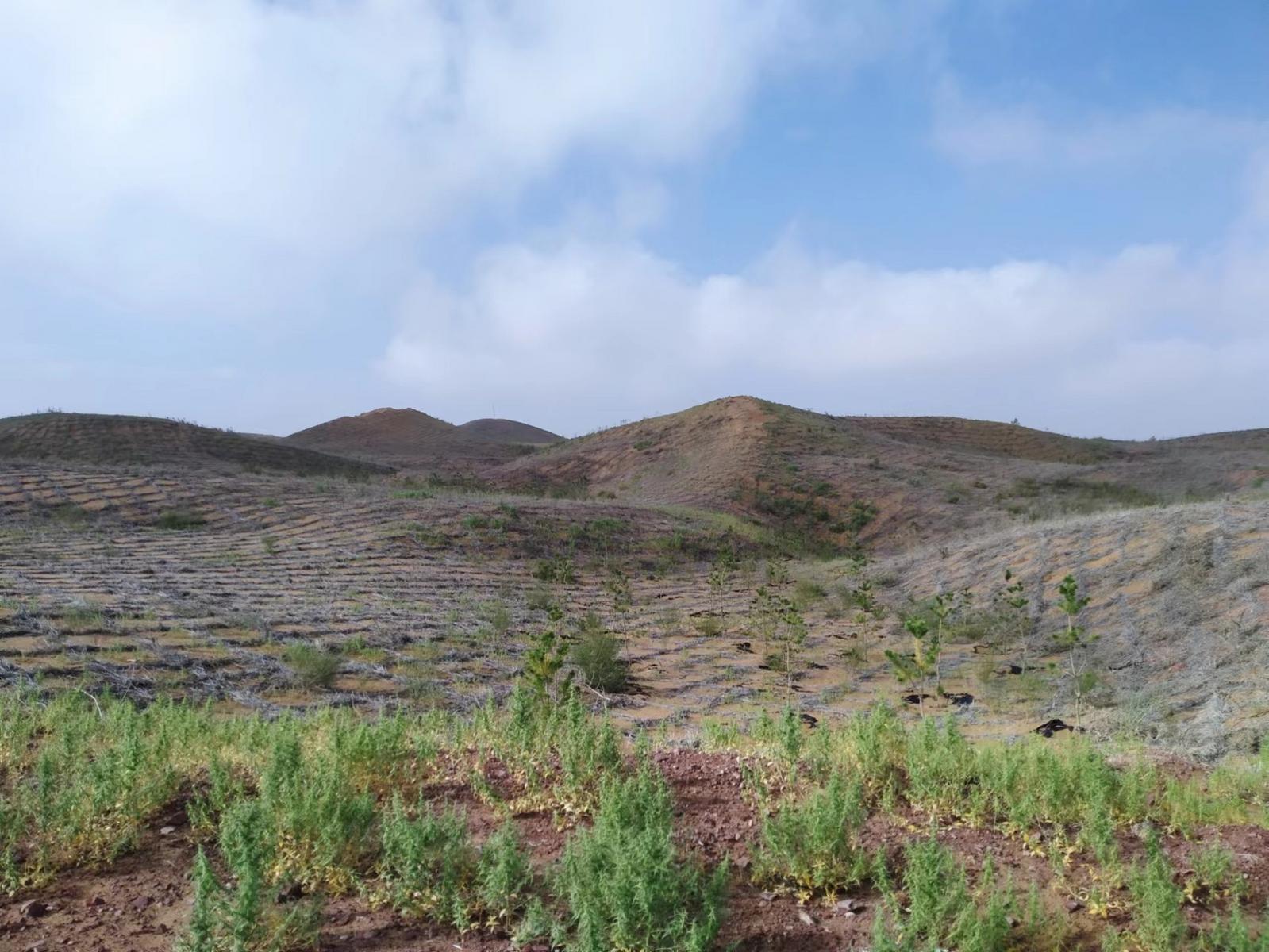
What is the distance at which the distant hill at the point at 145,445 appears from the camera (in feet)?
101

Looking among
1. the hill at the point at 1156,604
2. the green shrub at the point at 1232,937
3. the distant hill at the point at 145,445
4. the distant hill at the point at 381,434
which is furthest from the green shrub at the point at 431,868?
the distant hill at the point at 381,434

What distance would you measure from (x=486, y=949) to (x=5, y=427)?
4025 centimetres

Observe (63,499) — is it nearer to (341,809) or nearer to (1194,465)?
(341,809)

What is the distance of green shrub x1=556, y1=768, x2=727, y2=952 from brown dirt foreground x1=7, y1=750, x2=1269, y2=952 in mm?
147

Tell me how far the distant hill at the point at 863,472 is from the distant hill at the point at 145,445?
903 cm

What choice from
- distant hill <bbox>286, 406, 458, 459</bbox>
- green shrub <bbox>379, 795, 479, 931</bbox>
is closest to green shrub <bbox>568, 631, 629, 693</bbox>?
green shrub <bbox>379, 795, 479, 931</bbox>

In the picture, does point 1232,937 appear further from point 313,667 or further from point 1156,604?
point 1156,604

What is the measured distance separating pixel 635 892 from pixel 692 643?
8.17m

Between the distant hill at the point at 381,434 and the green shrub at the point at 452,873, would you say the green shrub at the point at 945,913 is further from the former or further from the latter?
the distant hill at the point at 381,434

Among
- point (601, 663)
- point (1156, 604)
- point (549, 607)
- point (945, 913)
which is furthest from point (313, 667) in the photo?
point (1156, 604)

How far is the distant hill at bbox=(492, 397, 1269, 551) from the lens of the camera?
23.5 meters

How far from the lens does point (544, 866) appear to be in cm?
320

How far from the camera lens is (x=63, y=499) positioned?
16.5m

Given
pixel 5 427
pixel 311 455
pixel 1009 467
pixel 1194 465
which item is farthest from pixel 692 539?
pixel 5 427
